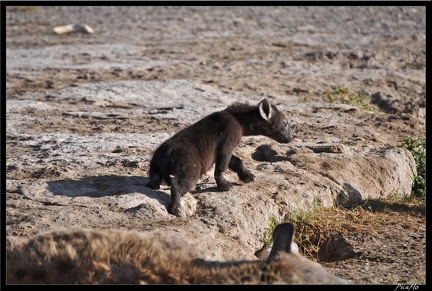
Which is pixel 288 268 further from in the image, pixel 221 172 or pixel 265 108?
pixel 265 108

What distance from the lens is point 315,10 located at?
1864 centimetres

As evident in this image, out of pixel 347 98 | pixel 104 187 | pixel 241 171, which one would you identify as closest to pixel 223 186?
pixel 241 171

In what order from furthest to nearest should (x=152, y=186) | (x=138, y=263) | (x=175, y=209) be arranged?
(x=152, y=186), (x=175, y=209), (x=138, y=263)

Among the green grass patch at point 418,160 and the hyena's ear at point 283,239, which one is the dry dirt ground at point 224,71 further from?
the hyena's ear at point 283,239

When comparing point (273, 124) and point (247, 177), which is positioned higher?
point (273, 124)

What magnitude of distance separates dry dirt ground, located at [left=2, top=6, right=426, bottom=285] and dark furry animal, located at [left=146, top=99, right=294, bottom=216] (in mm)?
515

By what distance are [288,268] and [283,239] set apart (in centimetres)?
26

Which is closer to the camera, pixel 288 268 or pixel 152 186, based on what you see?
pixel 288 268

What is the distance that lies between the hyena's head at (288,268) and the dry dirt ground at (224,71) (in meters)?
0.84

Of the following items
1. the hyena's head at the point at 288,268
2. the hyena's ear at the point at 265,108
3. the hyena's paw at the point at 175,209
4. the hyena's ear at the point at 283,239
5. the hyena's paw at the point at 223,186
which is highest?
the hyena's ear at the point at 265,108

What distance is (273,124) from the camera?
809 centimetres

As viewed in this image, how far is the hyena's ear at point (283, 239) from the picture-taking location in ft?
16.9

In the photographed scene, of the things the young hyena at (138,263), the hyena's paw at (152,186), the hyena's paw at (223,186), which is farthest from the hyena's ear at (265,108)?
the young hyena at (138,263)
